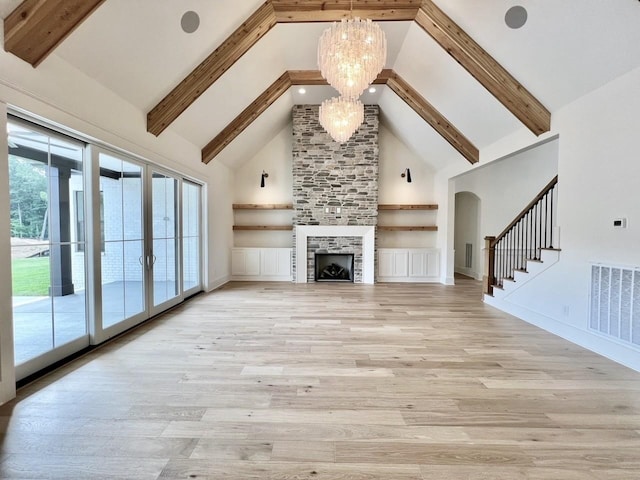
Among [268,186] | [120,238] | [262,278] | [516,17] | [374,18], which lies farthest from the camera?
[268,186]

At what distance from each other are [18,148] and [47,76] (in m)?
0.67

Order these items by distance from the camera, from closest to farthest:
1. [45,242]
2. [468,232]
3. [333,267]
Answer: [45,242]
[333,267]
[468,232]

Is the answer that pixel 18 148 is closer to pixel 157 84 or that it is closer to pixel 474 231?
pixel 157 84

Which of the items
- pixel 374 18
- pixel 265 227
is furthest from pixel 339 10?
pixel 265 227

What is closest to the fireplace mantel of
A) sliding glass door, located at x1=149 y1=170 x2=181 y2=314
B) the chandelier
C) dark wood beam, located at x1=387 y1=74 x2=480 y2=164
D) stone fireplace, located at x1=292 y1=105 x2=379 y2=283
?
stone fireplace, located at x1=292 y1=105 x2=379 y2=283

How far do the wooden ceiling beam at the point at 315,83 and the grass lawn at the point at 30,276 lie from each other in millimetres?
3655

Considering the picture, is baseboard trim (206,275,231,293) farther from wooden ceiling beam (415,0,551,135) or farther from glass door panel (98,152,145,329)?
wooden ceiling beam (415,0,551,135)

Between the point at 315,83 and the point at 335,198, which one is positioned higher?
the point at 315,83

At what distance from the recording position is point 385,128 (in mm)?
7957

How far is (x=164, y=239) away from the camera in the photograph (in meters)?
4.89

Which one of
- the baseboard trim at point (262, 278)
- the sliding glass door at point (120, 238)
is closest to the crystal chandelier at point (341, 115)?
the sliding glass door at point (120, 238)

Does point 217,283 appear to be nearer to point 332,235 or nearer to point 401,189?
point 332,235

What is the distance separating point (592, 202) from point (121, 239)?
572cm

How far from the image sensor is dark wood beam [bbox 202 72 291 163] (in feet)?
18.9
